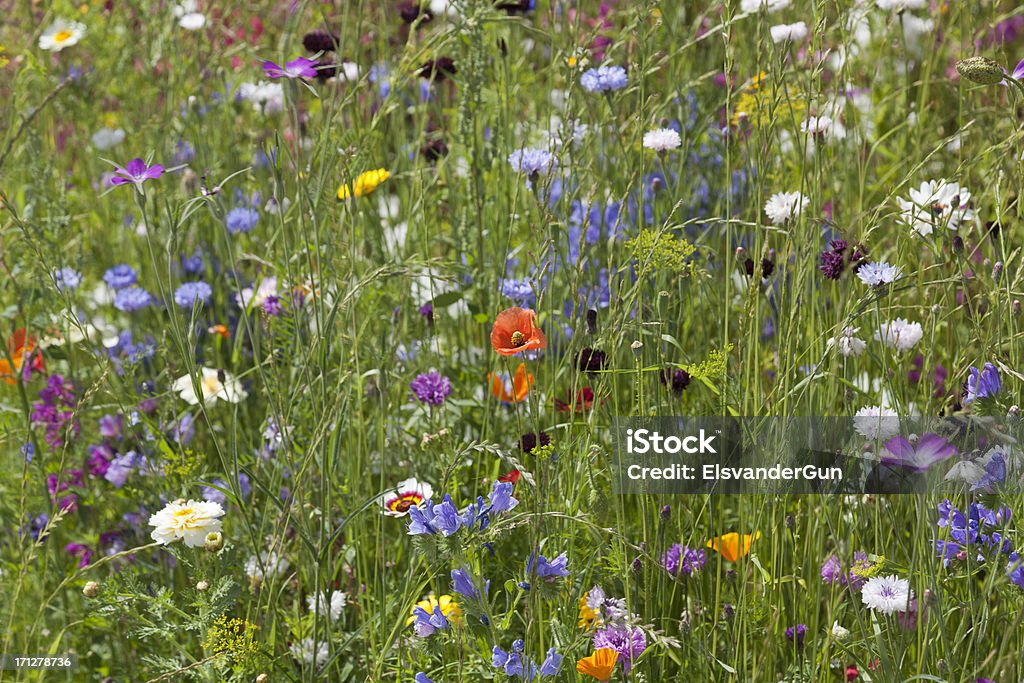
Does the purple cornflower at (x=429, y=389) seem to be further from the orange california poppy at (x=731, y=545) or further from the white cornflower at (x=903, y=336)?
the white cornflower at (x=903, y=336)

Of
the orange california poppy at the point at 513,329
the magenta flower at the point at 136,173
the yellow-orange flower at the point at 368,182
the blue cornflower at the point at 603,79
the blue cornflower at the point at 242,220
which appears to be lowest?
the blue cornflower at the point at 242,220

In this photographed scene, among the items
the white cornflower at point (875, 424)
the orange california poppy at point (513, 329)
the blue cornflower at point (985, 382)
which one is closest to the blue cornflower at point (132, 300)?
the orange california poppy at point (513, 329)

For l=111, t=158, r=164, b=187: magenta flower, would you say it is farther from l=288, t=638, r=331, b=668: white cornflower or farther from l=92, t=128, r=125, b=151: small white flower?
l=92, t=128, r=125, b=151: small white flower

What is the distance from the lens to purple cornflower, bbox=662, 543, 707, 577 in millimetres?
1218

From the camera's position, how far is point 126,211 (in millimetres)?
2383

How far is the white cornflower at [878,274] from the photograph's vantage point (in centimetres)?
109

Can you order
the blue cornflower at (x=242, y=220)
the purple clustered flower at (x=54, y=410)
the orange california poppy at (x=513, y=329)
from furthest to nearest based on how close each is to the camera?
1. the blue cornflower at (x=242, y=220)
2. the purple clustered flower at (x=54, y=410)
3. the orange california poppy at (x=513, y=329)

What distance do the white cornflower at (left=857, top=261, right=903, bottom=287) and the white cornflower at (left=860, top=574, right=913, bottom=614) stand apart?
31 centimetres

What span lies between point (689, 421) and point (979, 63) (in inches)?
20.5

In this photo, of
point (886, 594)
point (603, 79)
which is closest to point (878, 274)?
point (886, 594)

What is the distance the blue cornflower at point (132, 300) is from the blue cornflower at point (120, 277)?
0.06ft

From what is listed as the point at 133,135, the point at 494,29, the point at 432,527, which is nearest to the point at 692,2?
the point at 494,29

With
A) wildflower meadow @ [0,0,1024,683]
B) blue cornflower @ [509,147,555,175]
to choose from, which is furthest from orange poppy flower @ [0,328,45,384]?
blue cornflower @ [509,147,555,175]

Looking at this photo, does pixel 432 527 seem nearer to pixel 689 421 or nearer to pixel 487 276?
pixel 689 421
